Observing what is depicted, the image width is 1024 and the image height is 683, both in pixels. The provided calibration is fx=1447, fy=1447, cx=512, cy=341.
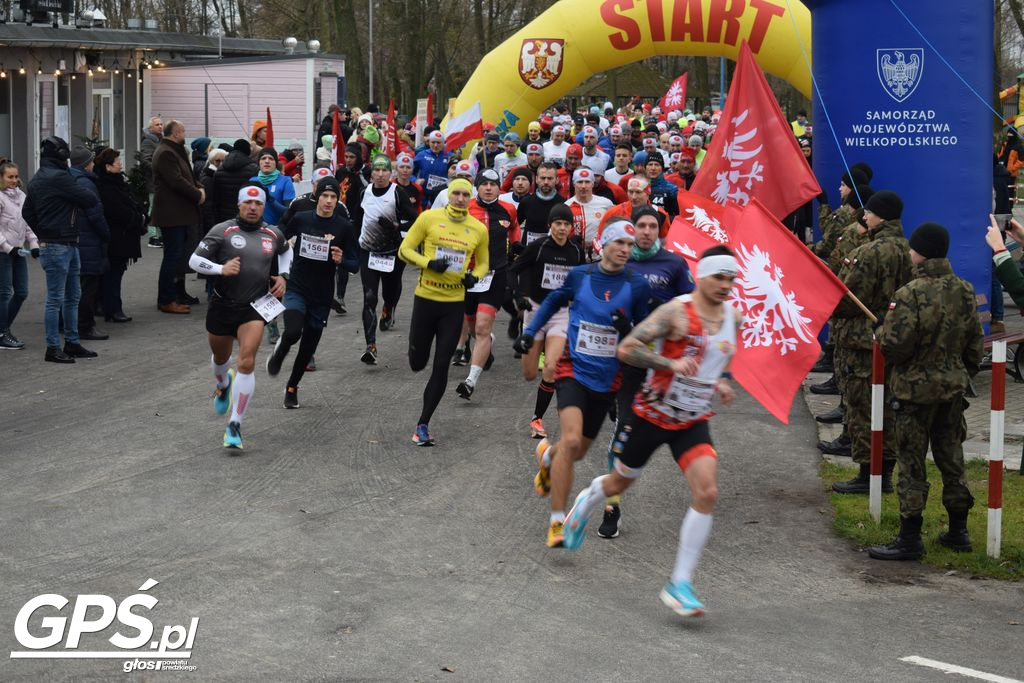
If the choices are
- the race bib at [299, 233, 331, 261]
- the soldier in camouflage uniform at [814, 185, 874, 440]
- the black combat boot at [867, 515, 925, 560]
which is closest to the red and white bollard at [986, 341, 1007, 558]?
the black combat boot at [867, 515, 925, 560]

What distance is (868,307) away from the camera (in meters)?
10.1

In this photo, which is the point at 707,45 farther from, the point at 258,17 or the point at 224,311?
the point at 258,17

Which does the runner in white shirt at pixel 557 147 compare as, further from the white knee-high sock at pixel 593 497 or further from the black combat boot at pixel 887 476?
the white knee-high sock at pixel 593 497

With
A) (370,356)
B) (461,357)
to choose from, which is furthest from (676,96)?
(370,356)

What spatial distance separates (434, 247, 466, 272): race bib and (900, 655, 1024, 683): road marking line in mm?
5903

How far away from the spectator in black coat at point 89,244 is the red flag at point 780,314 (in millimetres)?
8598

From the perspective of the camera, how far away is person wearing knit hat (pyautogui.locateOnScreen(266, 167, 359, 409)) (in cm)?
1241

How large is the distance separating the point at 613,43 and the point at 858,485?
16.6 metres

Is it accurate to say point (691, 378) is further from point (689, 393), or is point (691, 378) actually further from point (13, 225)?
point (13, 225)

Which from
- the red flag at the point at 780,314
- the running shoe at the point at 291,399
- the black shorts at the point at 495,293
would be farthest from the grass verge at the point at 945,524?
the running shoe at the point at 291,399

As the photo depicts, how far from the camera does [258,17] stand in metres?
55.9

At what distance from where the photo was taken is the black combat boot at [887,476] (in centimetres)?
993

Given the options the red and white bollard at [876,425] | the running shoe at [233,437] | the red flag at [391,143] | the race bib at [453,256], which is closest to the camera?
the red and white bollard at [876,425]

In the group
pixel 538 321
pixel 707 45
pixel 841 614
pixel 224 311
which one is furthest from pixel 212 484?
pixel 707 45
